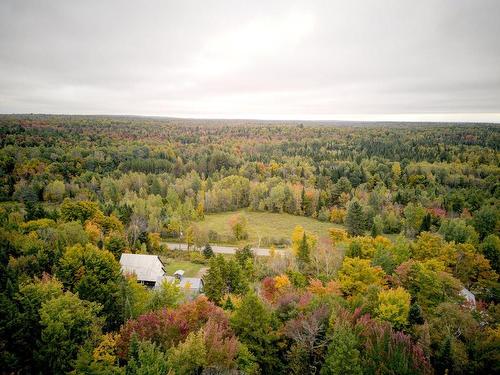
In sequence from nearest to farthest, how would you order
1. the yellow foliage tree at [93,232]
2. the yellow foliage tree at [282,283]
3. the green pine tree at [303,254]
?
the yellow foliage tree at [282,283] < the green pine tree at [303,254] < the yellow foliage tree at [93,232]

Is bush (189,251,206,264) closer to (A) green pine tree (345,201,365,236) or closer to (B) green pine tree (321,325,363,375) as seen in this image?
(A) green pine tree (345,201,365,236)

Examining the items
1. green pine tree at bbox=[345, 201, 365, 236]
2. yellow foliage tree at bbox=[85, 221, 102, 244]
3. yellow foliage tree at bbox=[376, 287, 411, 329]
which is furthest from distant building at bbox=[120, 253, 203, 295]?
green pine tree at bbox=[345, 201, 365, 236]

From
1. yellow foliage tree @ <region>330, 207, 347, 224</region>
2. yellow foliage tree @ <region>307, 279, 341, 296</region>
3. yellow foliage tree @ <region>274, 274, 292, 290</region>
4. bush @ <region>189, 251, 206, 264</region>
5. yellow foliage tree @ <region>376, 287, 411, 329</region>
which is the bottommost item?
yellow foliage tree @ <region>330, 207, 347, 224</region>

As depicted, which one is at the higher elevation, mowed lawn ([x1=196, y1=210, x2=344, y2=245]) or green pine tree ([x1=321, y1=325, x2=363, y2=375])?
green pine tree ([x1=321, y1=325, x2=363, y2=375])

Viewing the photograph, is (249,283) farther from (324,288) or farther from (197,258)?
(197,258)

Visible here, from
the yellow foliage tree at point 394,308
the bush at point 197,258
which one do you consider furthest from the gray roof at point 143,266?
the yellow foliage tree at point 394,308

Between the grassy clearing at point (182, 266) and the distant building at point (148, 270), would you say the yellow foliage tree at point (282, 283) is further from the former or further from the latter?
the grassy clearing at point (182, 266)
